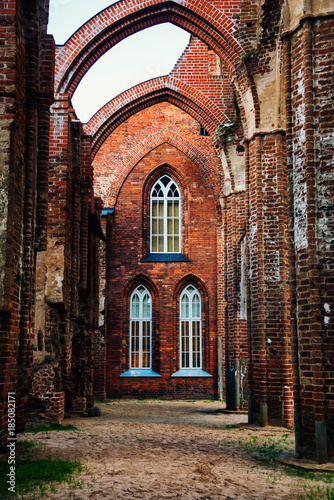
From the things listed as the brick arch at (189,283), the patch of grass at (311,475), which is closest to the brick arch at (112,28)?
the brick arch at (189,283)

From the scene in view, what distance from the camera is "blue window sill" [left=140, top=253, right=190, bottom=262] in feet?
66.9

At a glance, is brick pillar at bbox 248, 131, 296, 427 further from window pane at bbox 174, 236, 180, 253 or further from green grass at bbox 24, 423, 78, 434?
window pane at bbox 174, 236, 180, 253

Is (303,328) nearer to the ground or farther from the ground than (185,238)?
nearer to the ground

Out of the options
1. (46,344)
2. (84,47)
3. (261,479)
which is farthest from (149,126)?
(261,479)

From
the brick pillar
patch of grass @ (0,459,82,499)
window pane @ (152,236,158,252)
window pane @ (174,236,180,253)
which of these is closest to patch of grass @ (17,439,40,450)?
patch of grass @ (0,459,82,499)

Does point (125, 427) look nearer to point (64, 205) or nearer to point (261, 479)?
point (64, 205)

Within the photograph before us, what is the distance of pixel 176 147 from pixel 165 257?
4.20 metres

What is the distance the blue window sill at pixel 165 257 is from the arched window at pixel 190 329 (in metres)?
1.09

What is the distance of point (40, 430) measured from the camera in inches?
368

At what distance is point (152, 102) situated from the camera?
18.4 metres

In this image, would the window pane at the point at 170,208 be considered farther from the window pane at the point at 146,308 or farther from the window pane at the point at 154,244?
the window pane at the point at 146,308

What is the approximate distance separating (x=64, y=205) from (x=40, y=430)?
4006 mm

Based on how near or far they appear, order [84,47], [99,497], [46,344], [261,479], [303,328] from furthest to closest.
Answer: [84,47] → [46,344] → [303,328] → [261,479] → [99,497]

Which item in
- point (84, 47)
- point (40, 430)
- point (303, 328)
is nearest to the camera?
point (303, 328)
